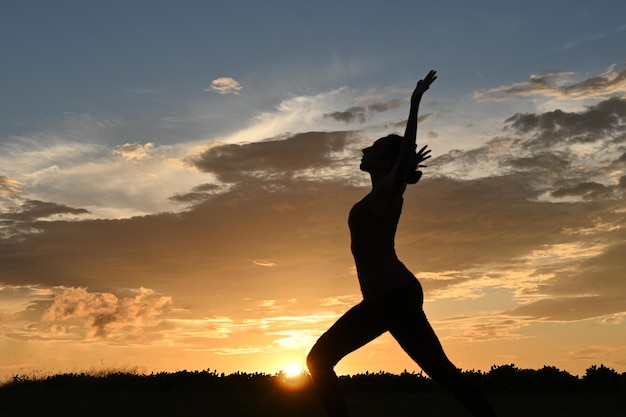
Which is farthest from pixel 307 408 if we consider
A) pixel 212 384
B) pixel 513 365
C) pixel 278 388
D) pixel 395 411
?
pixel 513 365

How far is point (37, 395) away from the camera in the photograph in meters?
13.7

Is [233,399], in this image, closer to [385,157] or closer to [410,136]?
[385,157]

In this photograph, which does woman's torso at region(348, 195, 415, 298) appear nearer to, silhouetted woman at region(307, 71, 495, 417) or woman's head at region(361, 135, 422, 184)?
silhouetted woman at region(307, 71, 495, 417)

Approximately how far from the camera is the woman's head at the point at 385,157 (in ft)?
21.0

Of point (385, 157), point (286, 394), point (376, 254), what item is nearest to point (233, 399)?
point (286, 394)

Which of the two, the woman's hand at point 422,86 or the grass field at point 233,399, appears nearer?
the woman's hand at point 422,86

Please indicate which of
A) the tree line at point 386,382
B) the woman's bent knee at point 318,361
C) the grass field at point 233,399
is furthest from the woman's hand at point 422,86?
the tree line at point 386,382

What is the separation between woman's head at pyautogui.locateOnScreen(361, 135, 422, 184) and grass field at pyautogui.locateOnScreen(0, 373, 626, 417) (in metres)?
5.02

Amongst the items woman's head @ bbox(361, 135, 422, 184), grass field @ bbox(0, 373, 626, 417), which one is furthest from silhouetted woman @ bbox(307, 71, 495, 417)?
grass field @ bbox(0, 373, 626, 417)

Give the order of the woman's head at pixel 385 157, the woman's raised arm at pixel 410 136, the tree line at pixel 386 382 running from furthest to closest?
1. the tree line at pixel 386 382
2. the woman's head at pixel 385 157
3. the woman's raised arm at pixel 410 136

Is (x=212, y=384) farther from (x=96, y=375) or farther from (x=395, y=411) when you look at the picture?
(x=395, y=411)

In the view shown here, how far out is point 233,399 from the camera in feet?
41.2

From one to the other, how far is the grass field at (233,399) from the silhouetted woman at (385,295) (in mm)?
4187

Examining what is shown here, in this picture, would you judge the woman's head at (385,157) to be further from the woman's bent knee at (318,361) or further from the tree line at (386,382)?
the tree line at (386,382)
